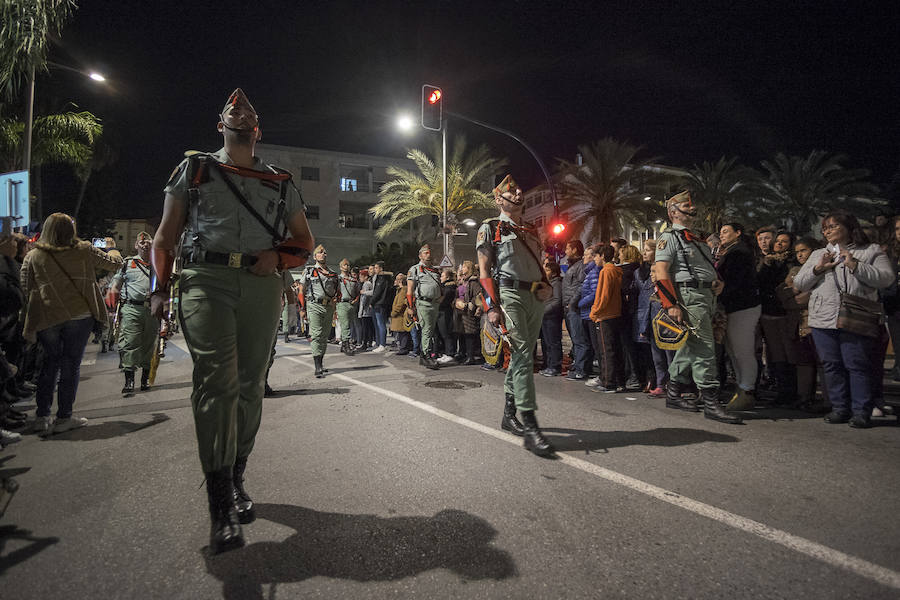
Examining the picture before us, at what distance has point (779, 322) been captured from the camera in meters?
5.94

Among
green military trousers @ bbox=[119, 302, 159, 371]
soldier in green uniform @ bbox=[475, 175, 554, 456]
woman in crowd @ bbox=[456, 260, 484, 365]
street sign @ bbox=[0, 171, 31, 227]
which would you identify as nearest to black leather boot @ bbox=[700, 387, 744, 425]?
soldier in green uniform @ bbox=[475, 175, 554, 456]

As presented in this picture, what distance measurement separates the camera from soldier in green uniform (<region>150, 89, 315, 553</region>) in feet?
8.23

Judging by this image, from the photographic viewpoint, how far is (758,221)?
123 ft

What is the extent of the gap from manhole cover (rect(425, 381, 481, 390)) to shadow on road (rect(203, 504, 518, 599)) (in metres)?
4.17

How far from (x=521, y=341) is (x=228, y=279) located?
2.46 metres

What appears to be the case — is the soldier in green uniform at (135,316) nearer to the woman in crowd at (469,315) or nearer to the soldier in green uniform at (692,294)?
the woman in crowd at (469,315)

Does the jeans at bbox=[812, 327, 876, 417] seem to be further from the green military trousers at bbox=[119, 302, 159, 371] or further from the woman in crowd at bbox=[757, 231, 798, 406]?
the green military trousers at bbox=[119, 302, 159, 371]

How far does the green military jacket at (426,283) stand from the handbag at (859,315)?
6.66 metres

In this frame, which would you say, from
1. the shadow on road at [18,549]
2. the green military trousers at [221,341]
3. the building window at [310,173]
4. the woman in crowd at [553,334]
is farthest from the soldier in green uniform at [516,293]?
the building window at [310,173]

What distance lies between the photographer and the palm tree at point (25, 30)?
9312 millimetres

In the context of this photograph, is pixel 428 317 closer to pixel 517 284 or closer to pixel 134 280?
pixel 134 280

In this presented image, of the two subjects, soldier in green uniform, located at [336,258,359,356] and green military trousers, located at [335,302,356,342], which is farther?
green military trousers, located at [335,302,356,342]

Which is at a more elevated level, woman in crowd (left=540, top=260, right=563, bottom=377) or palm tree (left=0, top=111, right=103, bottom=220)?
palm tree (left=0, top=111, right=103, bottom=220)

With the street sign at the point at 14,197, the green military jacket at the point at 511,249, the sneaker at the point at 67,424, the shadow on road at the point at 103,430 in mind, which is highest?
the street sign at the point at 14,197
